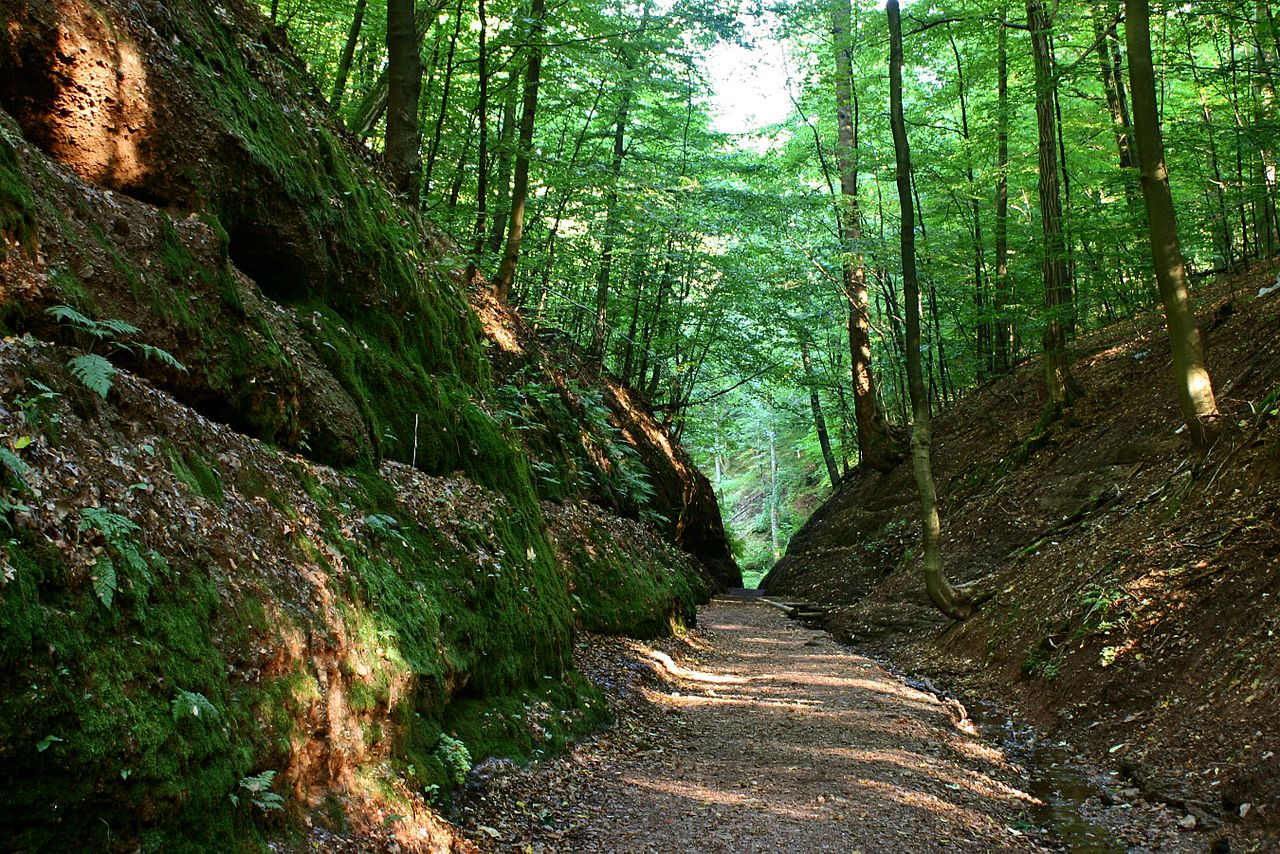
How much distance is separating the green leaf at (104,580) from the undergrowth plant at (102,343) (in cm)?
86

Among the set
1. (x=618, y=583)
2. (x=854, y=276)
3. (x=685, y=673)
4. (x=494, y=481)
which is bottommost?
(x=685, y=673)

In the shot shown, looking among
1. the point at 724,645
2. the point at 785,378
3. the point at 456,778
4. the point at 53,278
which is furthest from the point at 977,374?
the point at 53,278

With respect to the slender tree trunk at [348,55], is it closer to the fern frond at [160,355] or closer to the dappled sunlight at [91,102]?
the dappled sunlight at [91,102]

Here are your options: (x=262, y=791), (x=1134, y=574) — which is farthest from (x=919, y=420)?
(x=262, y=791)

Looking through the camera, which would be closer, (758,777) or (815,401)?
(758,777)

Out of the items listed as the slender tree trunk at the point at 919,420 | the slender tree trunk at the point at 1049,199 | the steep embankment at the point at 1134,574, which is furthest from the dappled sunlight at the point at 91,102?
the slender tree trunk at the point at 1049,199

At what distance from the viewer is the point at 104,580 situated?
300 cm

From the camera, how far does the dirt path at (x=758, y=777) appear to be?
514 cm

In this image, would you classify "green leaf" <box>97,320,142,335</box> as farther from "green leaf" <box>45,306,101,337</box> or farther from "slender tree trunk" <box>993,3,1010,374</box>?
"slender tree trunk" <box>993,3,1010,374</box>

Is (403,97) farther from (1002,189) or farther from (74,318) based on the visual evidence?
(1002,189)

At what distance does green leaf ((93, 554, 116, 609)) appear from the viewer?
117 inches

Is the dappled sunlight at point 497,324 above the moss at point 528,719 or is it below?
above

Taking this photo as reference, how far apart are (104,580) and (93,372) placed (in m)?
1.06

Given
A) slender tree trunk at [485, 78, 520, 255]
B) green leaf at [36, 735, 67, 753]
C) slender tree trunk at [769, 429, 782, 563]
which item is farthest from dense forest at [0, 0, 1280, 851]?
slender tree trunk at [769, 429, 782, 563]
